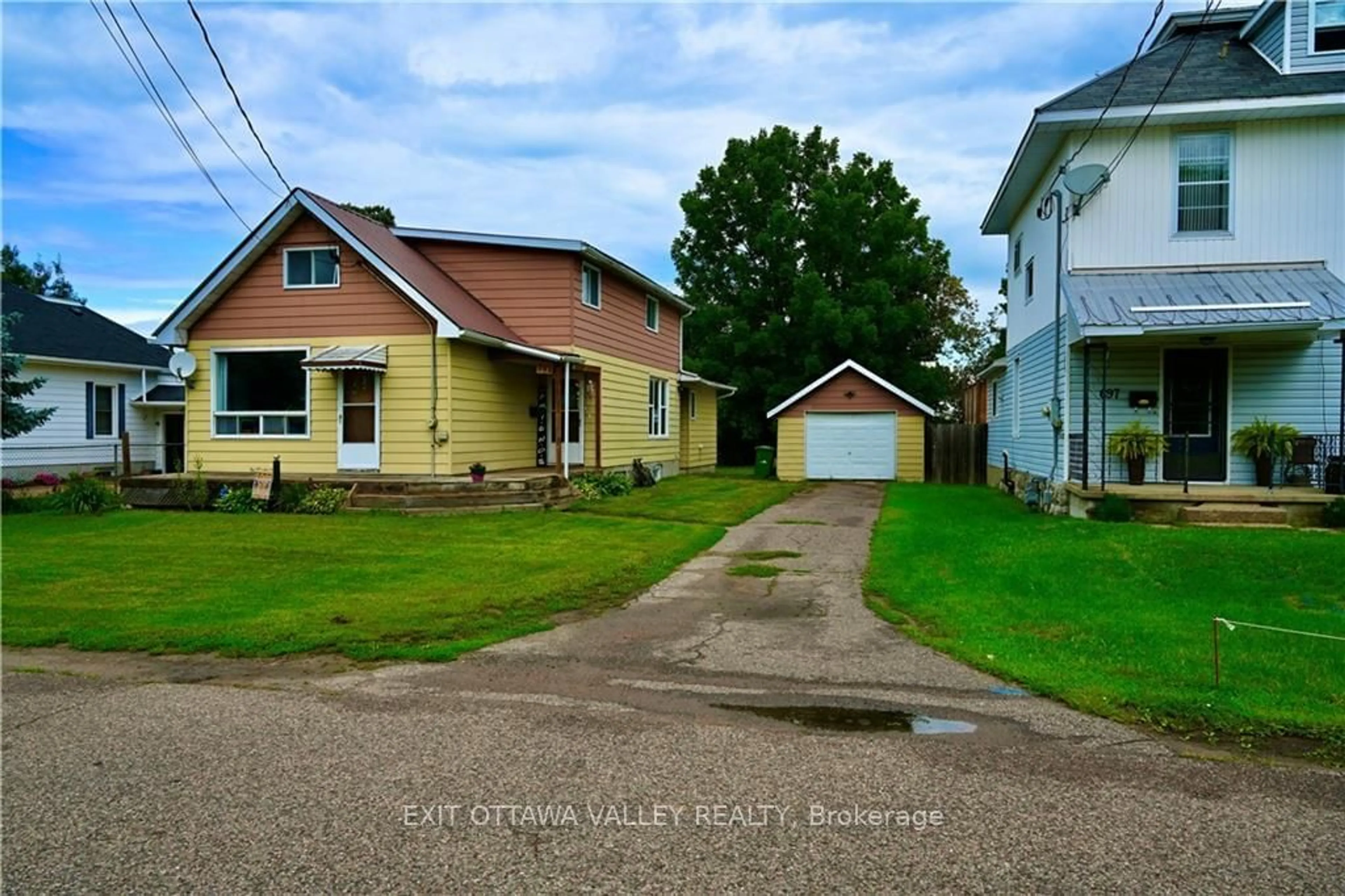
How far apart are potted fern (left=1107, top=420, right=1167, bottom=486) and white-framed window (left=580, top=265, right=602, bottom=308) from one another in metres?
11.2

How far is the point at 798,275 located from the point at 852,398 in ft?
43.5

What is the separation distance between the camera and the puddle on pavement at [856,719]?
16.7 feet

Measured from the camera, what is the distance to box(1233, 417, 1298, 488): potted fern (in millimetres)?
14164

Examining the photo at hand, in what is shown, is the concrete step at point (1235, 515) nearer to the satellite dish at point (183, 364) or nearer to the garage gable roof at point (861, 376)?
the garage gable roof at point (861, 376)

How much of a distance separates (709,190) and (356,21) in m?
30.2

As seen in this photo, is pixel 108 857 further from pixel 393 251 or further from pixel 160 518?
pixel 393 251

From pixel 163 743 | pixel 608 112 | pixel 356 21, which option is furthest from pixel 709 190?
pixel 163 743

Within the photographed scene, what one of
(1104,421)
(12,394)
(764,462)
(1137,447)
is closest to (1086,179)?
(1104,421)

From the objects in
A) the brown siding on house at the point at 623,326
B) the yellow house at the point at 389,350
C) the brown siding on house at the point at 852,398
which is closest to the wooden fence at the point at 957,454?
the brown siding on house at the point at 852,398

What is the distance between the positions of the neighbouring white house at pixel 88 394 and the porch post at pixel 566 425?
1060 cm

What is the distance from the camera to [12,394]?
17703 mm

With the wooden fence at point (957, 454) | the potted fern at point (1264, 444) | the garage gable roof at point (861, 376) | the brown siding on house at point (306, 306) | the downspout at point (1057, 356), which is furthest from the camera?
the garage gable roof at point (861, 376)

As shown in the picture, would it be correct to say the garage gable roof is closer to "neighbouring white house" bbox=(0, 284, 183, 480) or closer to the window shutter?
"neighbouring white house" bbox=(0, 284, 183, 480)

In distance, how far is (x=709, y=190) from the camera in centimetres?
4106
